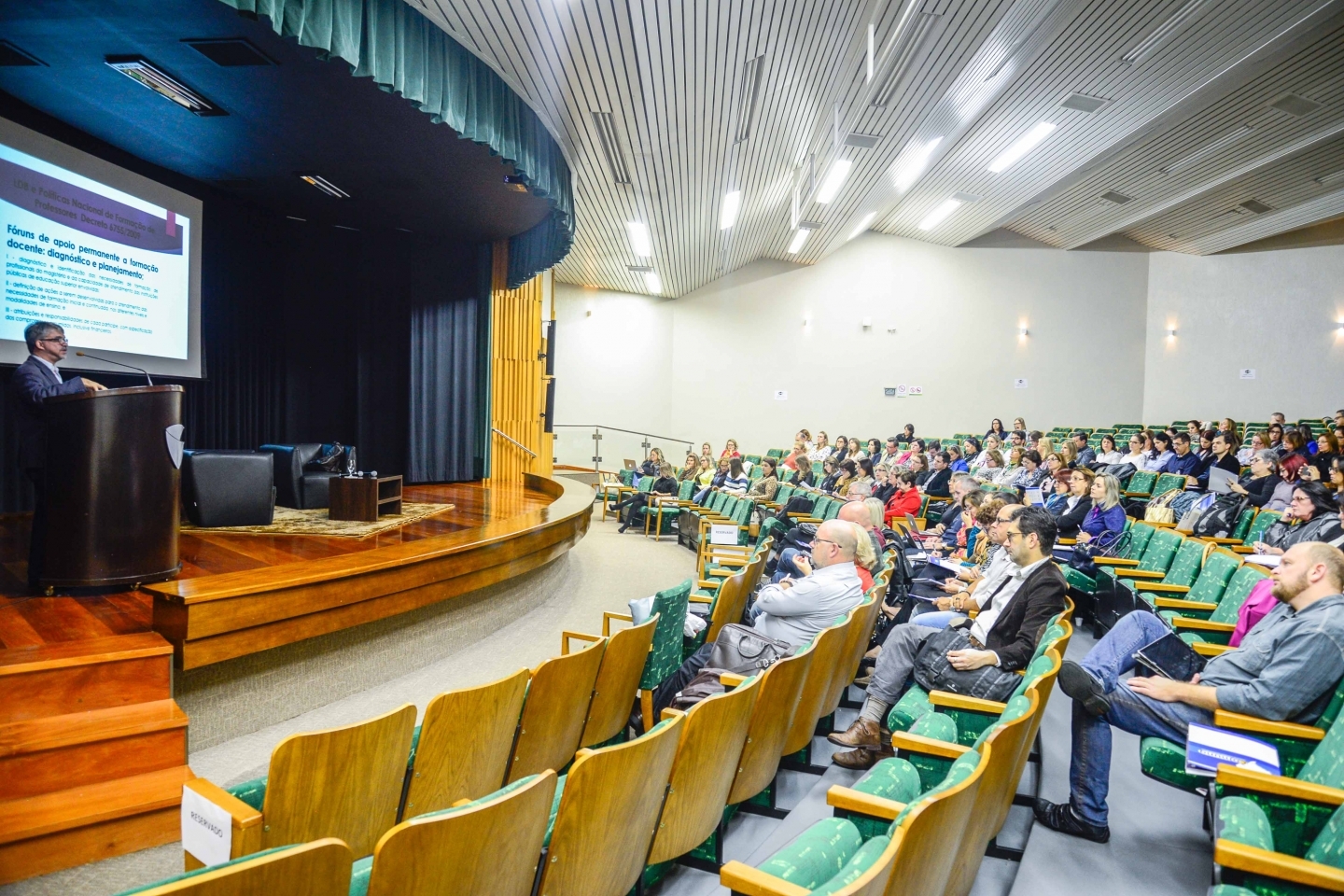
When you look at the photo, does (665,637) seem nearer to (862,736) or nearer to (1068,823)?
(862,736)

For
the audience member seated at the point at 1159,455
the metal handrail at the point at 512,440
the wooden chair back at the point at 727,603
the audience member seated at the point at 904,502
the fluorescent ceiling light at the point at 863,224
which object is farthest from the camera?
the fluorescent ceiling light at the point at 863,224

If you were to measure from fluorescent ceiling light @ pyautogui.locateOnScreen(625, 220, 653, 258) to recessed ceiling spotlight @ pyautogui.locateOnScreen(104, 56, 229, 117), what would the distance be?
4.95 m

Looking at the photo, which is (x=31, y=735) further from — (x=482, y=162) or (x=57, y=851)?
(x=482, y=162)

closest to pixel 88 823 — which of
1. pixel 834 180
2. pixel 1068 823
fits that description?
pixel 1068 823

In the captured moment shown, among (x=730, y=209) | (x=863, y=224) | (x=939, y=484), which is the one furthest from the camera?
(x=863, y=224)

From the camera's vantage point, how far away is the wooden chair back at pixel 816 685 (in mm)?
2217

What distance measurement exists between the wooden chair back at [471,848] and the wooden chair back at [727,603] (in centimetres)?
187

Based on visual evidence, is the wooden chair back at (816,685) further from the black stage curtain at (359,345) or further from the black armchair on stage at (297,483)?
the black stage curtain at (359,345)

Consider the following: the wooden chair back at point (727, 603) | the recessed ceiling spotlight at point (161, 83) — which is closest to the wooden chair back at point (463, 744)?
the wooden chair back at point (727, 603)

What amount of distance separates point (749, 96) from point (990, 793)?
18.2 feet

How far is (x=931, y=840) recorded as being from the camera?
44.4 inches

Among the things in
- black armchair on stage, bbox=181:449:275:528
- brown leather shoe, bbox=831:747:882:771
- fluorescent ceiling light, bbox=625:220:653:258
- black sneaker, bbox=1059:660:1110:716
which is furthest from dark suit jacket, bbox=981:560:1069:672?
fluorescent ceiling light, bbox=625:220:653:258

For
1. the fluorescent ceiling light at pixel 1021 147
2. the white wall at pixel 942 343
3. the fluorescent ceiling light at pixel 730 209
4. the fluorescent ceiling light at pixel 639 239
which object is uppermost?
the fluorescent ceiling light at pixel 1021 147

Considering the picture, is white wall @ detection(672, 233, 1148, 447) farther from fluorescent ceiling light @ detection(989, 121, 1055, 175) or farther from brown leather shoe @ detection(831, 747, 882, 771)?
brown leather shoe @ detection(831, 747, 882, 771)
